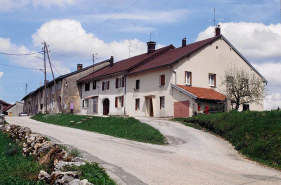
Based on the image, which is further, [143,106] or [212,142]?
[143,106]

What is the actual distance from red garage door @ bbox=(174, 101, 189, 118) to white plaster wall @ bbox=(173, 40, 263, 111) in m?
2.78

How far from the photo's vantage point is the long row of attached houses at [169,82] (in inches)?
1241

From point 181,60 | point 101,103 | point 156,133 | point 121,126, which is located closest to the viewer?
point 156,133

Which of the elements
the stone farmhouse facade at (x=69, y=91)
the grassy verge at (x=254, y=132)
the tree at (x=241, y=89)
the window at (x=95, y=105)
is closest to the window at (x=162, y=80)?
the tree at (x=241, y=89)

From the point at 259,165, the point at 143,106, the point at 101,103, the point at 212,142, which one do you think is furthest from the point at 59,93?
the point at 259,165

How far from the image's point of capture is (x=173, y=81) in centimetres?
3241

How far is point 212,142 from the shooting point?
655 inches

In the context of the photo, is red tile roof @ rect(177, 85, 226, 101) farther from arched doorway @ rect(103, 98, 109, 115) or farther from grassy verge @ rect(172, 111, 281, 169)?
arched doorway @ rect(103, 98, 109, 115)

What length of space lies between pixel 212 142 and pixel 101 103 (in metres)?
28.4

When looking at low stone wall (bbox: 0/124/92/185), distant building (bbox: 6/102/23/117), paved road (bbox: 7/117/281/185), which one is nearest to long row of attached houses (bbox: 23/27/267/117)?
paved road (bbox: 7/117/281/185)

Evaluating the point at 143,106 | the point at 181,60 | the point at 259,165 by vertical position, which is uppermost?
the point at 181,60

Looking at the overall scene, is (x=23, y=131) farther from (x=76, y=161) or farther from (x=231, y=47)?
(x=231, y=47)

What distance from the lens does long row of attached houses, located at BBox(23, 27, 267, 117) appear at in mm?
31516

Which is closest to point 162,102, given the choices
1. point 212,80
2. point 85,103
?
point 212,80
